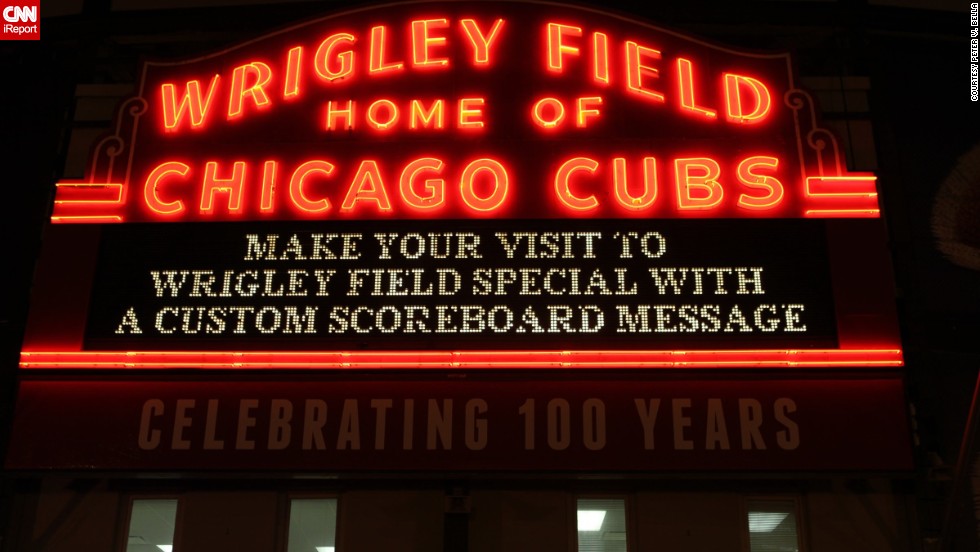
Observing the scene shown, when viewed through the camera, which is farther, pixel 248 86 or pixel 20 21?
pixel 20 21

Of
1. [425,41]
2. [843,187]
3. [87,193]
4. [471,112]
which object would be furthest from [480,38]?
[87,193]

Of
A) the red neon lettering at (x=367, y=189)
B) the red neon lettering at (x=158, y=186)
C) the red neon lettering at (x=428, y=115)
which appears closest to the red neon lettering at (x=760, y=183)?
the red neon lettering at (x=428, y=115)

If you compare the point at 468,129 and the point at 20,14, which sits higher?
the point at 20,14

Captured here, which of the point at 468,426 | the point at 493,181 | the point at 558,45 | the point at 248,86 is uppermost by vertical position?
the point at 558,45

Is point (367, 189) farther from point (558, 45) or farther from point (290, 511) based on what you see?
point (290, 511)

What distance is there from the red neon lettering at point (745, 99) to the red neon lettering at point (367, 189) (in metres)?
3.24

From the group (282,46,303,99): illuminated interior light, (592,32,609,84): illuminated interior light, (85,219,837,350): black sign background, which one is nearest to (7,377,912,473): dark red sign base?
(85,219,837,350): black sign background

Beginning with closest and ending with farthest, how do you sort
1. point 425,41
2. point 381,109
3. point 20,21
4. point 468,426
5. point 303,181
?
point 468,426 < point 303,181 < point 381,109 < point 425,41 < point 20,21

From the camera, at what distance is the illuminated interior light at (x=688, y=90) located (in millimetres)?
10305

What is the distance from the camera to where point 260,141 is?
10.3 m

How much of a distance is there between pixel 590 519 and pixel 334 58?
4.99 metres

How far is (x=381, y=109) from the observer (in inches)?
412

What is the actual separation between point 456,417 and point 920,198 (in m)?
5.26

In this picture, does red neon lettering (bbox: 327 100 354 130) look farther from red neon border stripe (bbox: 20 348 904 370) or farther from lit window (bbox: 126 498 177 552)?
lit window (bbox: 126 498 177 552)
